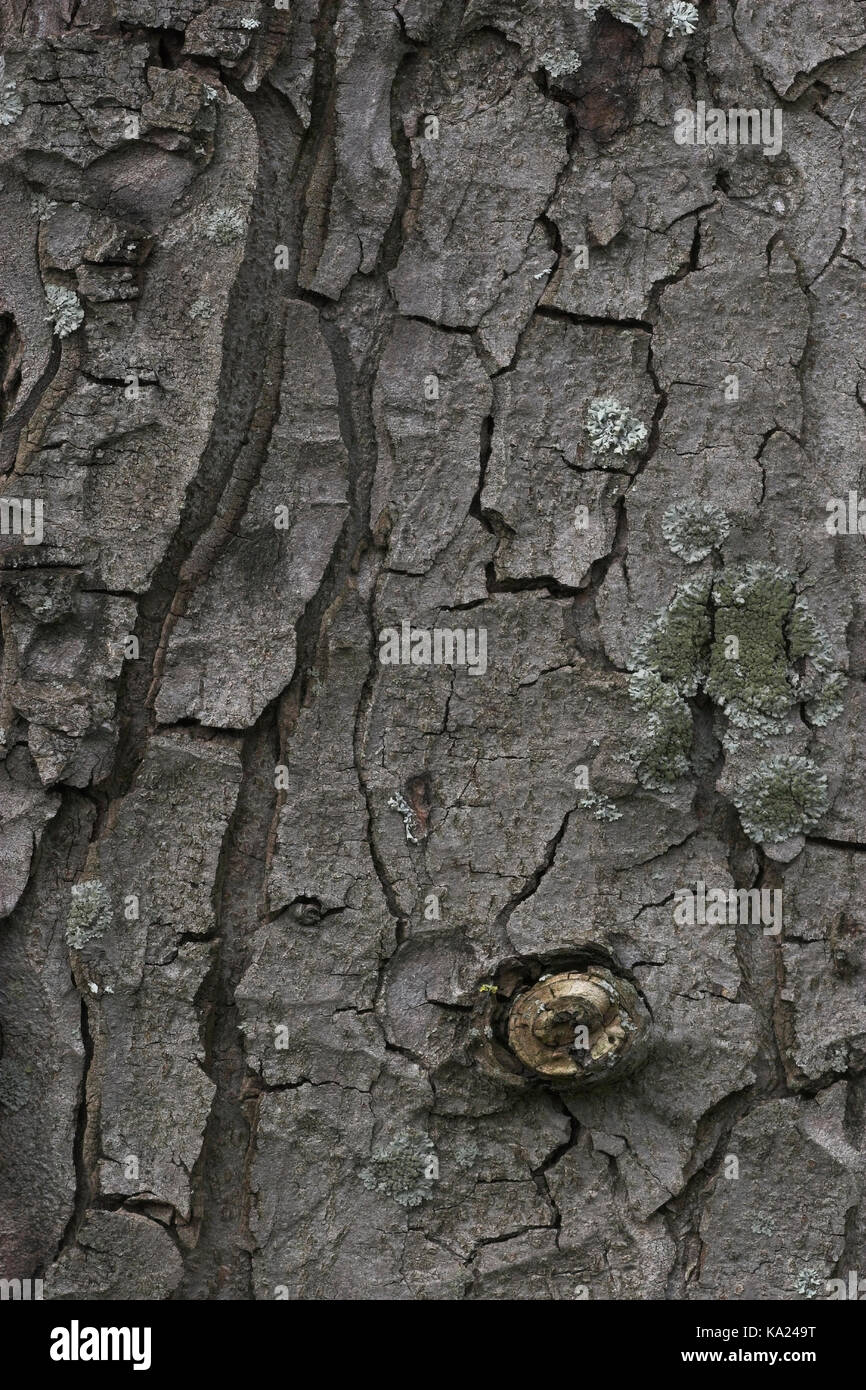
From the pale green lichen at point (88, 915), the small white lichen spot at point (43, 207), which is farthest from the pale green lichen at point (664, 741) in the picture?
the small white lichen spot at point (43, 207)

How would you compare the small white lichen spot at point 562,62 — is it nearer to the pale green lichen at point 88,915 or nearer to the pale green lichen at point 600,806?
the pale green lichen at point 600,806

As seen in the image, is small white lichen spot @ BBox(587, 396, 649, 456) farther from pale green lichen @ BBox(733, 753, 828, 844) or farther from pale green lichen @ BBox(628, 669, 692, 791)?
pale green lichen @ BBox(733, 753, 828, 844)

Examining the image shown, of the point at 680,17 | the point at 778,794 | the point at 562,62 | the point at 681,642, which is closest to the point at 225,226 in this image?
the point at 562,62

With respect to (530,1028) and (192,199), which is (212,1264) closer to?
(530,1028)

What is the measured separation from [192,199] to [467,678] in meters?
1.11

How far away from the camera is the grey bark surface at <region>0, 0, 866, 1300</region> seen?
2.10m

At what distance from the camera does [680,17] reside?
2.13 meters

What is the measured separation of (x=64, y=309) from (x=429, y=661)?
1024mm

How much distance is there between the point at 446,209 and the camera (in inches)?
85.3

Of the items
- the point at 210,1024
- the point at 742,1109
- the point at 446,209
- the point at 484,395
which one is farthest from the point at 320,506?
the point at 742,1109

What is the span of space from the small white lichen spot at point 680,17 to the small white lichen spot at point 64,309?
1.30 m

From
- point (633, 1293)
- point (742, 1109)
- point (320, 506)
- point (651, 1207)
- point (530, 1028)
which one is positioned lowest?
point (633, 1293)

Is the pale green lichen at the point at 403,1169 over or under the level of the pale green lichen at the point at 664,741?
under

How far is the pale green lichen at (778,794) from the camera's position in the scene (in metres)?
2.10
